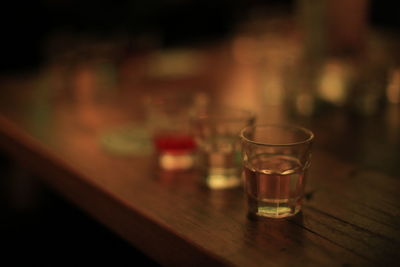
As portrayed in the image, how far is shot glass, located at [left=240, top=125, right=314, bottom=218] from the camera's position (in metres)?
0.74

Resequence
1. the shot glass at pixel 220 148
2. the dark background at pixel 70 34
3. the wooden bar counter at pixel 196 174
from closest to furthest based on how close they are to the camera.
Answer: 1. the wooden bar counter at pixel 196 174
2. the shot glass at pixel 220 148
3. the dark background at pixel 70 34

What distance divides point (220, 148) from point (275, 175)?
184 millimetres

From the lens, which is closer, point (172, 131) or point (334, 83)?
point (172, 131)

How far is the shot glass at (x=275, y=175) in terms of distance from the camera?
0.74 meters

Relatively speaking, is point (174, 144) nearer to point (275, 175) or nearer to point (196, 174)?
point (196, 174)

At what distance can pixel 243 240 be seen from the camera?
26.6 inches

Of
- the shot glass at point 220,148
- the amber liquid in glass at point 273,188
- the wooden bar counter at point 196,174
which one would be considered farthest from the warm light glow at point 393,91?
the amber liquid in glass at point 273,188

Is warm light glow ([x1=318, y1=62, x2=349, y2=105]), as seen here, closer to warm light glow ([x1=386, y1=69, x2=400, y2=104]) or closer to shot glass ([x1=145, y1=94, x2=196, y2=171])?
warm light glow ([x1=386, y1=69, x2=400, y2=104])

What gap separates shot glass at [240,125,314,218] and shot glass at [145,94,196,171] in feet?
0.74

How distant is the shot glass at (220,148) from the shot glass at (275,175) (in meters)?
0.12

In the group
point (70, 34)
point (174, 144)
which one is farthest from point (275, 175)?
point (70, 34)

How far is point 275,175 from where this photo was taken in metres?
0.74

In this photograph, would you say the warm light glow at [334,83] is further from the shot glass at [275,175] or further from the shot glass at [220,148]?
the shot glass at [275,175]

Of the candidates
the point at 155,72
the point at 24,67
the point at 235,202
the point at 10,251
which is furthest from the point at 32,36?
the point at 235,202
